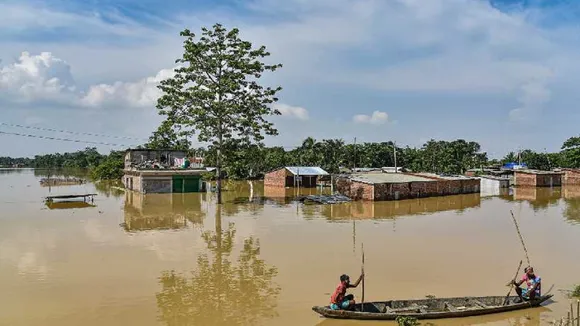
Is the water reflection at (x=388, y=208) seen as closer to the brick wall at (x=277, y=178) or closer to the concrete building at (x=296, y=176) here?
the concrete building at (x=296, y=176)

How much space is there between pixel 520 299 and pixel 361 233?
11.3 m

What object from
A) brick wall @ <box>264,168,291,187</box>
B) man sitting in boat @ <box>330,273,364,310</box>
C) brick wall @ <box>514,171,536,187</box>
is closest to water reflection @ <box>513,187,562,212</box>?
brick wall @ <box>514,171,536,187</box>

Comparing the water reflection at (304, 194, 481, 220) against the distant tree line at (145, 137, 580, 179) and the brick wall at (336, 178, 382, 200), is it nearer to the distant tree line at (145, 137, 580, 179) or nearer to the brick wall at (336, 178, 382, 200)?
the brick wall at (336, 178, 382, 200)

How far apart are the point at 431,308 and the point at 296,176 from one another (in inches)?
1581

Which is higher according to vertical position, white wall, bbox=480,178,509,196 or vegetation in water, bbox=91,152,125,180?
vegetation in water, bbox=91,152,125,180

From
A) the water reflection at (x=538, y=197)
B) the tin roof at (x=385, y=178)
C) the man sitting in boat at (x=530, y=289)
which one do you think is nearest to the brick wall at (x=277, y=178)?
the tin roof at (x=385, y=178)

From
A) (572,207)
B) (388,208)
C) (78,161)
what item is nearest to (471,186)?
(572,207)

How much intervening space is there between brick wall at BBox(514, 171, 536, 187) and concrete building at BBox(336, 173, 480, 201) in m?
13.6

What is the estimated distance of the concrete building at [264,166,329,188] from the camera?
2003 inches

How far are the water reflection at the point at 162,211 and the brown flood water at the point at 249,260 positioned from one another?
0.13 m

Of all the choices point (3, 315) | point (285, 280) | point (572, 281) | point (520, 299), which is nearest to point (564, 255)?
point (572, 281)

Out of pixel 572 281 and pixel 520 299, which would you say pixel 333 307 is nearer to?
pixel 520 299

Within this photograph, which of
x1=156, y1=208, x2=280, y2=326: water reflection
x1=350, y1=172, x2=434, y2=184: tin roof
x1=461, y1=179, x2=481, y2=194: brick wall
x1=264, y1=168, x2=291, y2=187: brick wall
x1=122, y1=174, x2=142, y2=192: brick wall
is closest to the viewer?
x1=156, y1=208, x2=280, y2=326: water reflection

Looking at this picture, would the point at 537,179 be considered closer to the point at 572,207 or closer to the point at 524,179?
the point at 524,179
